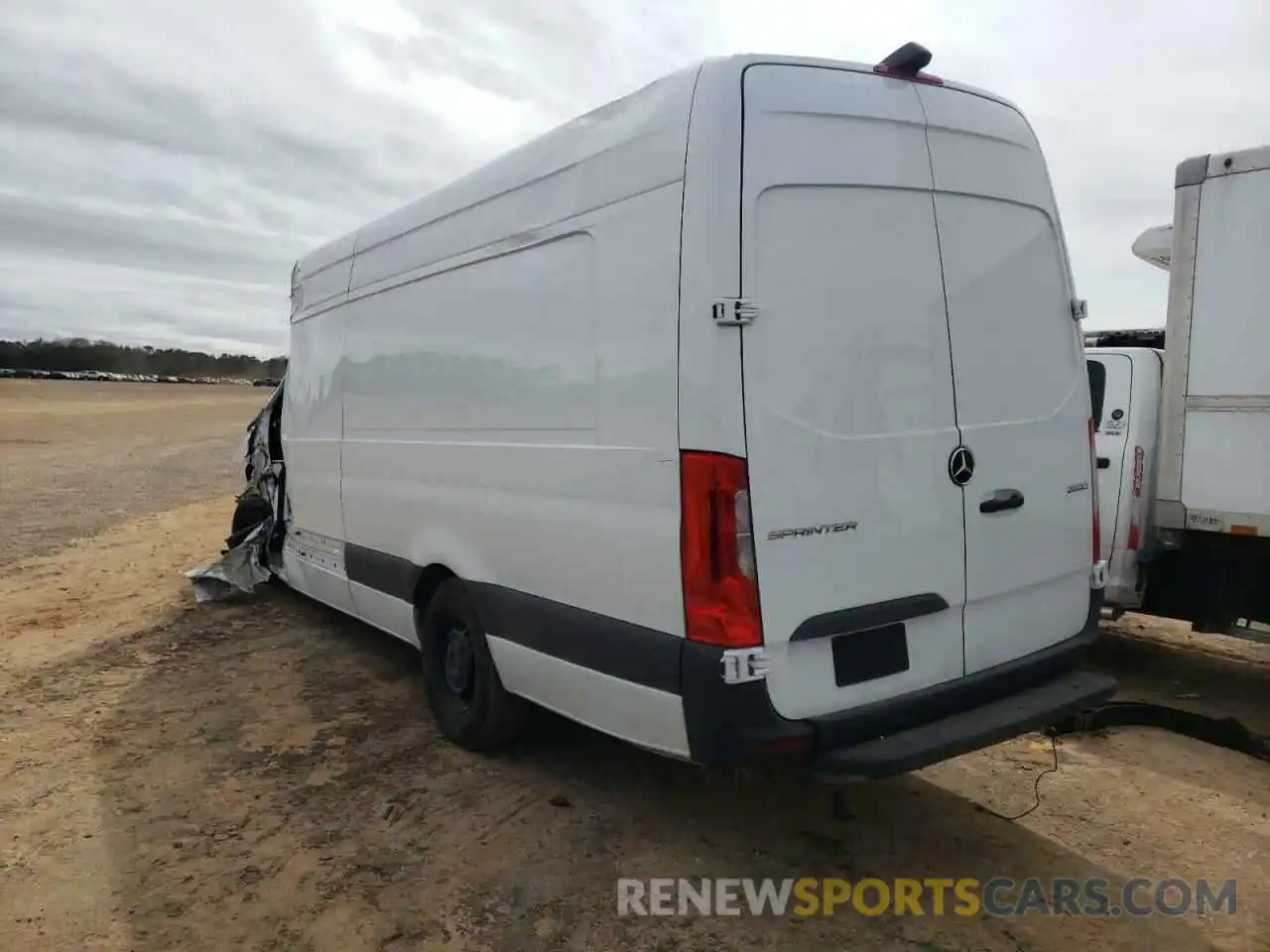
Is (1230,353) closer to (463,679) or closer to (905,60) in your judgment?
(905,60)

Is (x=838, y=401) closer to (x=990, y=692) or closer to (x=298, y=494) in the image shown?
(x=990, y=692)

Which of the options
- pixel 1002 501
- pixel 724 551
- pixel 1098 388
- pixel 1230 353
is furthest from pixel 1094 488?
pixel 1098 388

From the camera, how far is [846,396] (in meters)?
3.16

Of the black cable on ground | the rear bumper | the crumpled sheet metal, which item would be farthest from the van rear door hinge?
the crumpled sheet metal

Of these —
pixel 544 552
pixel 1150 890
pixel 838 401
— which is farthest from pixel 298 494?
pixel 1150 890

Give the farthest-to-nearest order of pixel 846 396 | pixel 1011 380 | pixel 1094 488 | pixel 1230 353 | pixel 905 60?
pixel 1230 353 < pixel 1094 488 < pixel 1011 380 < pixel 905 60 < pixel 846 396

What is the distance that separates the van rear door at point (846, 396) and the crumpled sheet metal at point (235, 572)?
19.7 ft

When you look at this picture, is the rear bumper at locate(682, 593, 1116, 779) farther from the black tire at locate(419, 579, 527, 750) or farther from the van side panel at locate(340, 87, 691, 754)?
the black tire at locate(419, 579, 527, 750)

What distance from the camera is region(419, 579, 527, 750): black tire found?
4344mm

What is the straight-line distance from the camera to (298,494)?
679 centimetres

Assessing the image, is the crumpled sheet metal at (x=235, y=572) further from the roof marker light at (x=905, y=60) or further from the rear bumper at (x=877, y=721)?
the roof marker light at (x=905, y=60)

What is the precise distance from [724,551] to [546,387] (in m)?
1.17

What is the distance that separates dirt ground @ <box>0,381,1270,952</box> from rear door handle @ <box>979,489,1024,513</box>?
1359 millimetres

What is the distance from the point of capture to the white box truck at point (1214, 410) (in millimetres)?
5199
